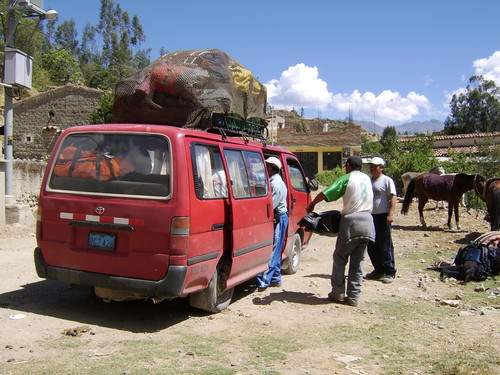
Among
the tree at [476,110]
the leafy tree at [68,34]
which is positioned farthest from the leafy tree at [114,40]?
the tree at [476,110]

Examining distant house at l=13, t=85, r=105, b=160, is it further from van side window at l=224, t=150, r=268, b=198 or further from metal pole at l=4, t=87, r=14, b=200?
van side window at l=224, t=150, r=268, b=198

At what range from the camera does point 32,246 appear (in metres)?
9.15

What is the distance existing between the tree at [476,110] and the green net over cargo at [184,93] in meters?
52.5

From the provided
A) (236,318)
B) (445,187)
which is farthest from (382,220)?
(445,187)

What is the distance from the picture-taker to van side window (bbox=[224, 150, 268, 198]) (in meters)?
5.38

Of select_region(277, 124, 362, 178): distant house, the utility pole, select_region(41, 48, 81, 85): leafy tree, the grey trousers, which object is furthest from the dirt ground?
select_region(41, 48, 81, 85): leafy tree

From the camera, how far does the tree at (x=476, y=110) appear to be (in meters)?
51.9

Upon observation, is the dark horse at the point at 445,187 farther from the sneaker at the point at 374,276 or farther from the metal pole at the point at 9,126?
the metal pole at the point at 9,126

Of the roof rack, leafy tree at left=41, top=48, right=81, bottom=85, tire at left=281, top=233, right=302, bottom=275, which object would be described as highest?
leafy tree at left=41, top=48, right=81, bottom=85

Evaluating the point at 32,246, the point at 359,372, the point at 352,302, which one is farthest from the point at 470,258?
the point at 32,246

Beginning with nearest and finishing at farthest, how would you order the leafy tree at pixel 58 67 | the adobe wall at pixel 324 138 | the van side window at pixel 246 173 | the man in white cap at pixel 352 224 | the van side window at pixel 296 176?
1. the van side window at pixel 246 173
2. the man in white cap at pixel 352 224
3. the van side window at pixel 296 176
4. the adobe wall at pixel 324 138
5. the leafy tree at pixel 58 67

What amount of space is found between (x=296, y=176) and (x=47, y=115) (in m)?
23.8

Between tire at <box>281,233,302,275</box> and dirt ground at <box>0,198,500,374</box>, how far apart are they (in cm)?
13

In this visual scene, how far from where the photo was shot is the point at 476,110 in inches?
2109
